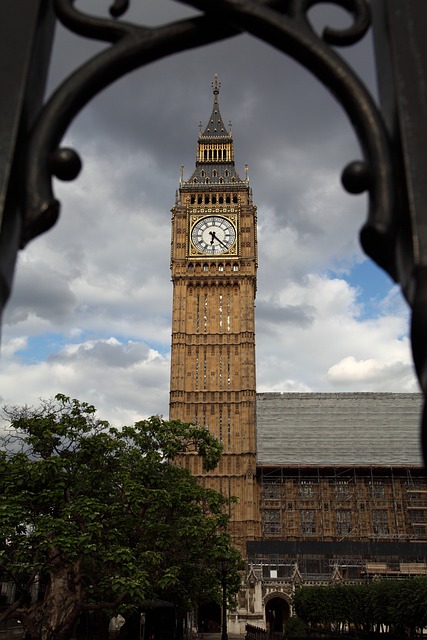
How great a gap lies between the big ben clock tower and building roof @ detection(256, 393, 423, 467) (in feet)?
12.6

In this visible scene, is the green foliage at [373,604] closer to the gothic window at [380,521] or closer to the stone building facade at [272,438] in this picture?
the stone building facade at [272,438]

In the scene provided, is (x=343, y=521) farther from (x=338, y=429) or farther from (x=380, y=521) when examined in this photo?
(x=338, y=429)

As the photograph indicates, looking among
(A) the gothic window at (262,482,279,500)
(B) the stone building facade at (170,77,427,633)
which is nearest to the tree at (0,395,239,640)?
(B) the stone building facade at (170,77,427,633)

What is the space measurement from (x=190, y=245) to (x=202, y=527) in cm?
4089

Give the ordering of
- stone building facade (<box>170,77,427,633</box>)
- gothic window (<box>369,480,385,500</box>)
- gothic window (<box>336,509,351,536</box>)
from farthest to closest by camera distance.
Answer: gothic window (<box>369,480,385,500</box>), gothic window (<box>336,509,351,536</box>), stone building facade (<box>170,77,427,633</box>)

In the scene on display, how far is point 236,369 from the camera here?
164 ft

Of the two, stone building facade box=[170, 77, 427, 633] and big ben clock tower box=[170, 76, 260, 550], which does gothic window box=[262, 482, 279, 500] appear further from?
big ben clock tower box=[170, 76, 260, 550]

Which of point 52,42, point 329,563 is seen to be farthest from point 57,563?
point 329,563

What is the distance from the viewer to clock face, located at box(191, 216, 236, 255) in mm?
53250

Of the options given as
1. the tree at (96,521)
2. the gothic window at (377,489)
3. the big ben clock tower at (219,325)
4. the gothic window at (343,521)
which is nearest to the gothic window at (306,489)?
the gothic window at (343,521)

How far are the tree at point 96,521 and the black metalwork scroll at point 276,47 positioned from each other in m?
11.4

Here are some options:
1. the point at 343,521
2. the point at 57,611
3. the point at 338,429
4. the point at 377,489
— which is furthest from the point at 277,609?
the point at 57,611

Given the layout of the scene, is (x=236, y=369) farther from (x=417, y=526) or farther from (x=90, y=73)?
(x=90, y=73)

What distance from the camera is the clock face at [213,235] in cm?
5325
